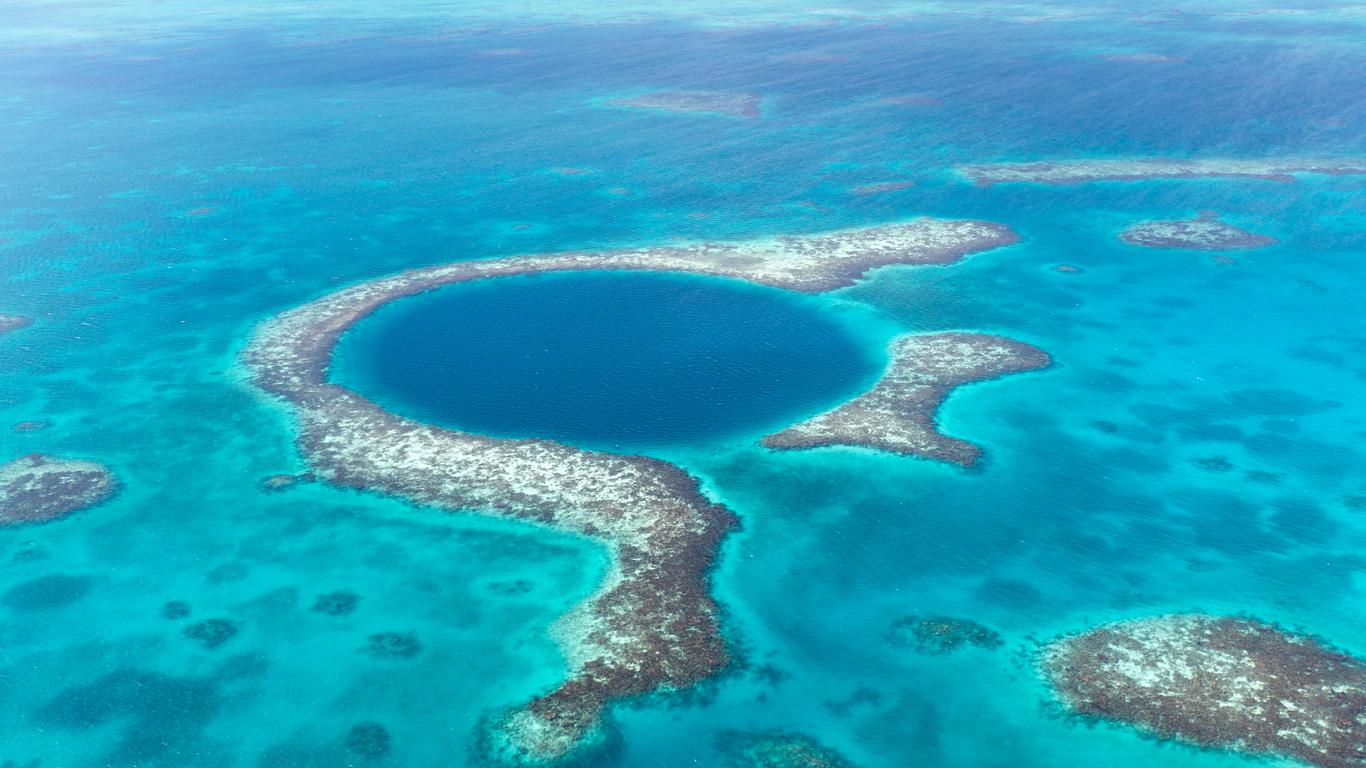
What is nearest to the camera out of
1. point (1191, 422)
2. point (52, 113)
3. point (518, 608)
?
point (518, 608)

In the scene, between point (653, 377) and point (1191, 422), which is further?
point (653, 377)

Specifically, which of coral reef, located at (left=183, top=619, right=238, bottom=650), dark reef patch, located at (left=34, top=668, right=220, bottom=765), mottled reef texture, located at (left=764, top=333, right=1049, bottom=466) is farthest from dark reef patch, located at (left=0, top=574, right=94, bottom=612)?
mottled reef texture, located at (left=764, top=333, right=1049, bottom=466)

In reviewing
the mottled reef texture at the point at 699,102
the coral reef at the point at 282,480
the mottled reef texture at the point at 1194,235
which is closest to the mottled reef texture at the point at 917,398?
the coral reef at the point at 282,480

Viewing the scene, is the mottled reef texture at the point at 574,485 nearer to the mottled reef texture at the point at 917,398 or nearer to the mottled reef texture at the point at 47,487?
the mottled reef texture at the point at 917,398

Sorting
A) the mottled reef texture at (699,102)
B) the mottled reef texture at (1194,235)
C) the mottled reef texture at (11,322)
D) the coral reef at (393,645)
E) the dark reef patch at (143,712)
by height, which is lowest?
the dark reef patch at (143,712)

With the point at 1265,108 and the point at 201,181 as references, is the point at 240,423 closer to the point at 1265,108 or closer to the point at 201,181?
the point at 201,181

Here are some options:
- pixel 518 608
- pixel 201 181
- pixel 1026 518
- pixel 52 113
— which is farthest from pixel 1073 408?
pixel 52 113

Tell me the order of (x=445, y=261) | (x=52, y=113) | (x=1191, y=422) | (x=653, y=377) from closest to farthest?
(x=1191, y=422) → (x=653, y=377) → (x=445, y=261) → (x=52, y=113)

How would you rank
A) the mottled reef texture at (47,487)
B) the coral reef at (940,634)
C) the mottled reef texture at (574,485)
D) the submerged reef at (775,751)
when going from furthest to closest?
the mottled reef texture at (47,487), the coral reef at (940,634), the mottled reef texture at (574,485), the submerged reef at (775,751)
